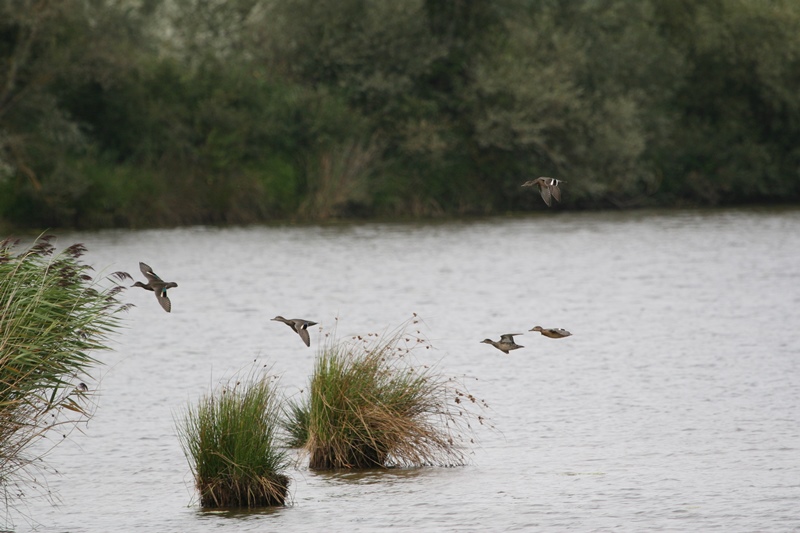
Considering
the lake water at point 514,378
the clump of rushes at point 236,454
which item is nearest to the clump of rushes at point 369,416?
the lake water at point 514,378

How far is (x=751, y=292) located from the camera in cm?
2712

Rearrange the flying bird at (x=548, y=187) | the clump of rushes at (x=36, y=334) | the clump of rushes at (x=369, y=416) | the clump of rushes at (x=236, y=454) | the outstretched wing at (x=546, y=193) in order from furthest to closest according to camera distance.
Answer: the clump of rushes at (x=369, y=416)
the clump of rushes at (x=236, y=454)
the outstretched wing at (x=546, y=193)
the flying bird at (x=548, y=187)
the clump of rushes at (x=36, y=334)

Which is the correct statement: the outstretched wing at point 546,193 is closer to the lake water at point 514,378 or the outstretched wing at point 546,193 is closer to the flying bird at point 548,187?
the flying bird at point 548,187

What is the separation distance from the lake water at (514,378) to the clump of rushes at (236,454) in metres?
0.23

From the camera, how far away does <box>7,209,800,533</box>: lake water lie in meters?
10.4

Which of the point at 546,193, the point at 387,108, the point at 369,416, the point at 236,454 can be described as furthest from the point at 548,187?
the point at 387,108

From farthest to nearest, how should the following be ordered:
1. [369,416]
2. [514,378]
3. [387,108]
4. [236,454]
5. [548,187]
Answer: [387,108] < [514,378] < [369,416] < [236,454] < [548,187]

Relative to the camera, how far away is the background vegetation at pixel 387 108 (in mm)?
45344

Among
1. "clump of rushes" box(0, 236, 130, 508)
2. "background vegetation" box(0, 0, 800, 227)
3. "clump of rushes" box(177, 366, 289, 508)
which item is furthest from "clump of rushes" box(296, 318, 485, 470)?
"background vegetation" box(0, 0, 800, 227)

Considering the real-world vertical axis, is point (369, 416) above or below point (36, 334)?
below

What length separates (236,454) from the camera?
1032 cm

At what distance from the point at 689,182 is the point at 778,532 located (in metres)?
49.3

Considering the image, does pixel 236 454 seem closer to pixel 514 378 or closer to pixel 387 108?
pixel 514 378

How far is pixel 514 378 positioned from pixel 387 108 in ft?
118
